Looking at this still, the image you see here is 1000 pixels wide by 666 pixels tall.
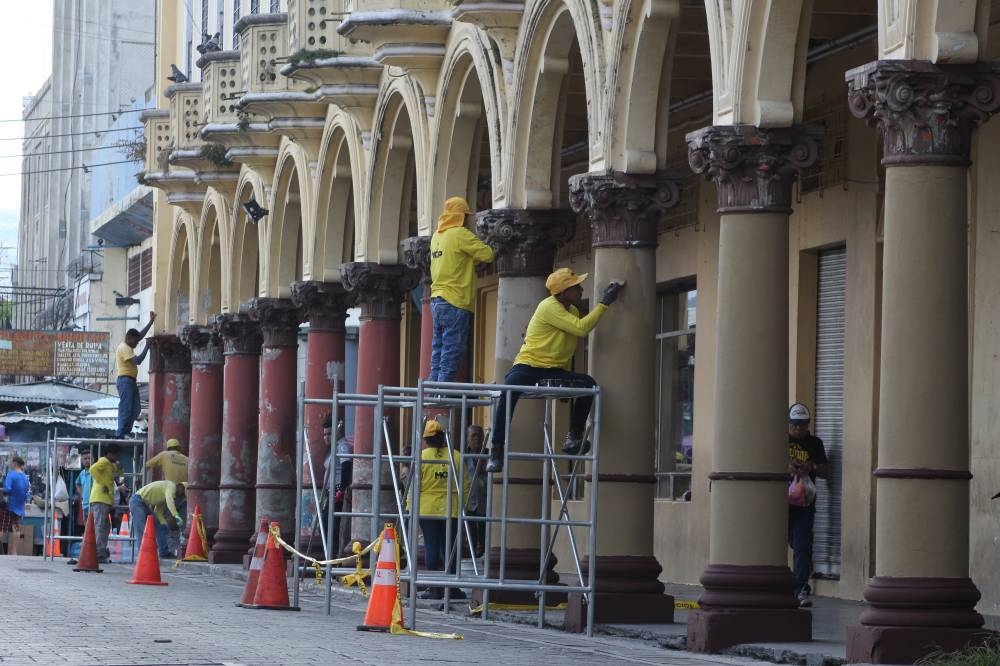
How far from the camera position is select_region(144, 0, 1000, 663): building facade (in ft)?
41.4

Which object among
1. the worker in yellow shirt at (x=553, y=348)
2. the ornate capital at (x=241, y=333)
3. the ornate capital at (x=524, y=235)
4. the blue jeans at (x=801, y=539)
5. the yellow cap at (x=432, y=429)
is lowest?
the blue jeans at (x=801, y=539)

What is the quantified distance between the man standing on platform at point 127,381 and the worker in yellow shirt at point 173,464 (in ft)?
2.61

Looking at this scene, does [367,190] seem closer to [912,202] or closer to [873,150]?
[873,150]

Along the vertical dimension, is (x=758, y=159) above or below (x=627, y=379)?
above

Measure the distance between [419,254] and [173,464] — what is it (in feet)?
44.1

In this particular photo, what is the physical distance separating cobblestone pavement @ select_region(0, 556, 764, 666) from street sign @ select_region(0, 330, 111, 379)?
141 ft

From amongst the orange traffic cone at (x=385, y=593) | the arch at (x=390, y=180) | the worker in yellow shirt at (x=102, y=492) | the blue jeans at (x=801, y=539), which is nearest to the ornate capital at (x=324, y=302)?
the arch at (x=390, y=180)

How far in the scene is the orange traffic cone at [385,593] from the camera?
15.6 metres

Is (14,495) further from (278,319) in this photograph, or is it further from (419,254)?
(419,254)

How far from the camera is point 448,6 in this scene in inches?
890

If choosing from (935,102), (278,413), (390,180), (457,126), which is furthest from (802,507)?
(278,413)

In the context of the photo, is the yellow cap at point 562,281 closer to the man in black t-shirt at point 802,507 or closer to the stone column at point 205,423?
the man in black t-shirt at point 802,507

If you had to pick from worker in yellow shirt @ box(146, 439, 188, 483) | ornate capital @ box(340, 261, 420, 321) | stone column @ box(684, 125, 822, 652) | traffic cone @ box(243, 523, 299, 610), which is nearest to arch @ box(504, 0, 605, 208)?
traffic cone @ box(243, 523, 299, 610)

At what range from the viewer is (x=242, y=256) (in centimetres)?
3362
